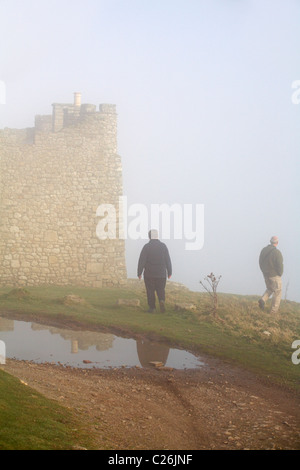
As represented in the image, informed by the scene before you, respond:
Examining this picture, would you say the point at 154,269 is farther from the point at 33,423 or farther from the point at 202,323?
the point at 33,423

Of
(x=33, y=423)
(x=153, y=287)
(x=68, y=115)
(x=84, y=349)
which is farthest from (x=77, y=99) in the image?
(x=33, y=423)

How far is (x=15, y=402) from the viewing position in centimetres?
673

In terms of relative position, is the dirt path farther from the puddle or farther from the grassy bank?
the grassy bank

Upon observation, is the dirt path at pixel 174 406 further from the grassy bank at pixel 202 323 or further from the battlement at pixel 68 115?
the battlement at pixel 68 115

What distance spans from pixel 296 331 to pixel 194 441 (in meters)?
8.56

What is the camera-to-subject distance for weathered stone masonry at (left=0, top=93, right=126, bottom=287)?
2170 centimetres

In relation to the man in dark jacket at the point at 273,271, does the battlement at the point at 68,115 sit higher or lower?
higher

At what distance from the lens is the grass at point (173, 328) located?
6781 millimetres

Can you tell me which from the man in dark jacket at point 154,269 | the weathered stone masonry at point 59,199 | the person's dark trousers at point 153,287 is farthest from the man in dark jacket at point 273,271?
the weathered stone masonry at point 59,199

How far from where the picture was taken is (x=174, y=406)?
319 inches

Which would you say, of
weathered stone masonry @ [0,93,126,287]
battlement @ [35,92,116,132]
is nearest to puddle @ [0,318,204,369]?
weathered stone masonry @ [0,93,126,287]

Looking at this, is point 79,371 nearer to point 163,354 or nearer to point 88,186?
point 163,354

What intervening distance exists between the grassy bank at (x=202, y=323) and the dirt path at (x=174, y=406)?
46.5 inches

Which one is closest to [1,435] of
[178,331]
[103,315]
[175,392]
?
[175,392]
